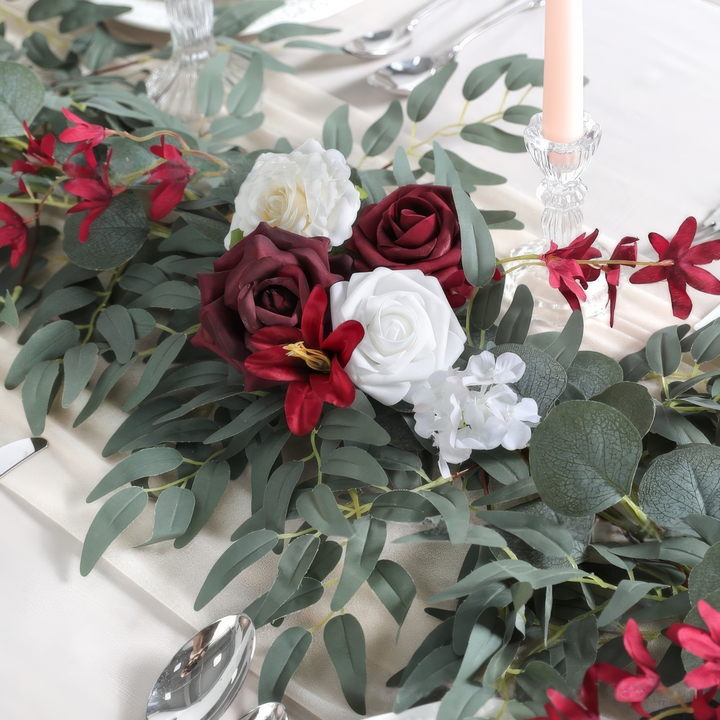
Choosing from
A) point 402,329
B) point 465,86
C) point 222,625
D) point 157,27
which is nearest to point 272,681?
point 222,625

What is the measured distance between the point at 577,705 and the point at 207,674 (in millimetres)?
152

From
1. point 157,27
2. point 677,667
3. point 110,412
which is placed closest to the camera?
point 677,667

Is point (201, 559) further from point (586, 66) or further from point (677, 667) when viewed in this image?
point (586, 66)

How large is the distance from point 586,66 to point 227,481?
1.44 ft

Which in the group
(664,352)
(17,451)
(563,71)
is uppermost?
(563,71)

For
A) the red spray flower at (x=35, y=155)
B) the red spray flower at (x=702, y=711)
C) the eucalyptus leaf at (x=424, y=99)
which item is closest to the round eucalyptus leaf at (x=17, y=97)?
the red spray flower at (x=35, y=155)

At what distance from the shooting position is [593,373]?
0.31 meters

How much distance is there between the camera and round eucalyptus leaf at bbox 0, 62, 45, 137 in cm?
44

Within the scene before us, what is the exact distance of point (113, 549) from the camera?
13.3 inches

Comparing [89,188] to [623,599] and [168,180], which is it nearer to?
[168,180]

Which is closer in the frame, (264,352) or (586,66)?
(264,352)

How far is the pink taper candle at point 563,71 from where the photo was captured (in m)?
0.31

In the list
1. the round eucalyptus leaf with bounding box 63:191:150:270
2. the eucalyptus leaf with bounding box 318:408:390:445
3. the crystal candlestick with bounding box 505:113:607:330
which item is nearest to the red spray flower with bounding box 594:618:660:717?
the eucalyptus leaf with bounding box 318:408:390:445

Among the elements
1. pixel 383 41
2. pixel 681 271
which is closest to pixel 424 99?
pixel 383 41
